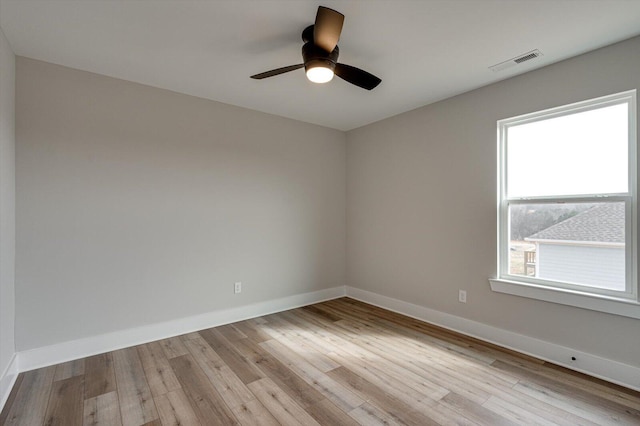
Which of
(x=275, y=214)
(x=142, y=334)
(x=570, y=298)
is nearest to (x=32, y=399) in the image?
(x=142, y=334)

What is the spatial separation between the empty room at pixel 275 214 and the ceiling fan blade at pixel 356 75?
15 millimetres

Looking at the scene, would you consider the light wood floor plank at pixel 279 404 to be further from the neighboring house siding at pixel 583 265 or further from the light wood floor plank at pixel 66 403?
the neighboring house siding at pixel 583 265

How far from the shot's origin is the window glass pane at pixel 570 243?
89.5 inches

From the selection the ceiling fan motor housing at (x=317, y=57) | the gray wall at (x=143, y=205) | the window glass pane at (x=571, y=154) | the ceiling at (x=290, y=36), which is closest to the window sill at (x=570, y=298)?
the window glass pane at (x=571, y=154)

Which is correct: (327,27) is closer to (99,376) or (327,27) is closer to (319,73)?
(319,73)

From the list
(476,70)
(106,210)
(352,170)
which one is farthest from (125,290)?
(476,70)

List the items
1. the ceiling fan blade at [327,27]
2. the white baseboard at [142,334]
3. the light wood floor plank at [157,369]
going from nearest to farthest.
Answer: the ceiling fan blade at [327,27] < the light wood floor plank at [157,369] < the white baseboard at [142,334]

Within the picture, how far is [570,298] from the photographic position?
240 centimetres

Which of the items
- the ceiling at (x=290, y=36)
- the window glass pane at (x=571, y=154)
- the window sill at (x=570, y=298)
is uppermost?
the ceiling at (x=290, y=36)

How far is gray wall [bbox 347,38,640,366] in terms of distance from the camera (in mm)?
2311

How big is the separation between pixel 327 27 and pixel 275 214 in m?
2.45

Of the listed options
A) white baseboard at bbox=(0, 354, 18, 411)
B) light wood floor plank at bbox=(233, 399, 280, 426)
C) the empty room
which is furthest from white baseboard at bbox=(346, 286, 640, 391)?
white baseboard at bbox=(0, 354, 18, 411)

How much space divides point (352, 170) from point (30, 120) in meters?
3.56

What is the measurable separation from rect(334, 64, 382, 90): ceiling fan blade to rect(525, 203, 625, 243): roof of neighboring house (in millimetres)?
2025
